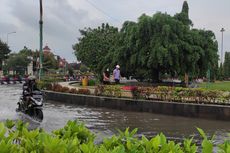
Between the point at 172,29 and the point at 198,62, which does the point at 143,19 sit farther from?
the point at 198,62

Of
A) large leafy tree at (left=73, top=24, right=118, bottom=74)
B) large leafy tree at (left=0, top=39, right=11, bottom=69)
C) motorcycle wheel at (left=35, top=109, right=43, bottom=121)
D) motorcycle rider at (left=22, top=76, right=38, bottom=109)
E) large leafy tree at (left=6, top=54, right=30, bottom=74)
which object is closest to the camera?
motorcycle wheel at (left=35, top=109, right=43, bottom=121)

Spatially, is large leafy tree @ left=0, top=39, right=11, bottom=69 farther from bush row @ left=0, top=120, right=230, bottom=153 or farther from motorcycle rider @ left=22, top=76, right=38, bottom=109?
bush row @ left=0, top=120, right=230, bottom=153

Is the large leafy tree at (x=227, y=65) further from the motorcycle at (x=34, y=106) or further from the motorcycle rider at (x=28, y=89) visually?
the motorcycle at (x=34, y=106)

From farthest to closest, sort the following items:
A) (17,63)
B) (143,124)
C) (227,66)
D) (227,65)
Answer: (227,66) → (227,65) → (17,63) → (143,124)

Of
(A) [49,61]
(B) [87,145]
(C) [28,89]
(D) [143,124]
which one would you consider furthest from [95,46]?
(A) [49,61]

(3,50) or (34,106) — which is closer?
(34,106)

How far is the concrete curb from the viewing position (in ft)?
49.6

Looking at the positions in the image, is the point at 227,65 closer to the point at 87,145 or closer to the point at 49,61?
the point at 49,61

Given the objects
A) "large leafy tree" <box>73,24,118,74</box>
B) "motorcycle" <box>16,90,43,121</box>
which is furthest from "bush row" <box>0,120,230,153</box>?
"large leafy tree" <box>73,24,118,74</box>

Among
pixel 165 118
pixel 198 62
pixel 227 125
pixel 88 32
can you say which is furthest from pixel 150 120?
pixel 88 32

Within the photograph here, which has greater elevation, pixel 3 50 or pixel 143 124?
pixel 3 50

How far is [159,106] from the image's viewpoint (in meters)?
16.9

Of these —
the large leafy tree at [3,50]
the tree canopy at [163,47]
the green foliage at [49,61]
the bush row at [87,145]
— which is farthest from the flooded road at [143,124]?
the green foliage at [49,61]

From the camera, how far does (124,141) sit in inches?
143
